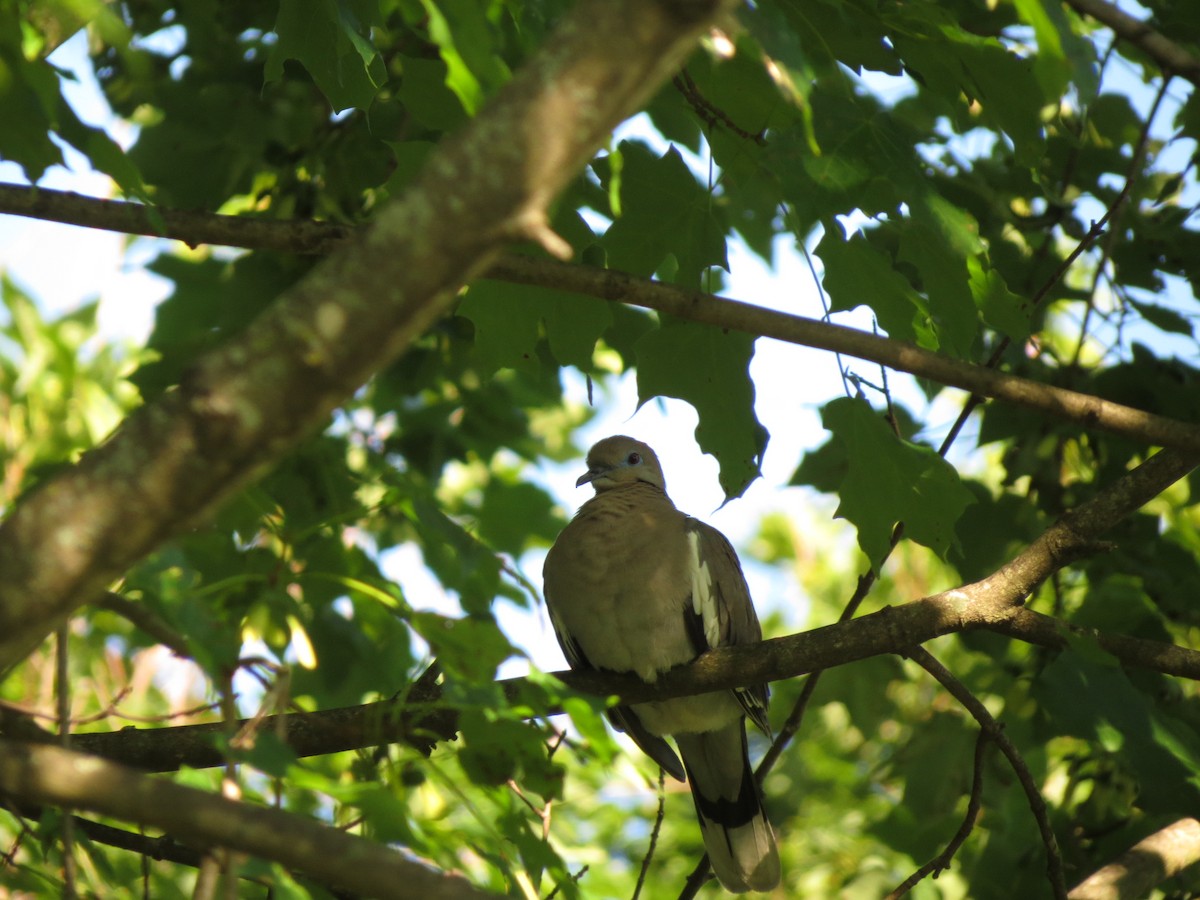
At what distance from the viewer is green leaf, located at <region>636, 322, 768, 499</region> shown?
3.20m

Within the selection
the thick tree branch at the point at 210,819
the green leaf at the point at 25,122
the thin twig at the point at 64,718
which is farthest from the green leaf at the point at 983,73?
the thin twig at the point at 64,718

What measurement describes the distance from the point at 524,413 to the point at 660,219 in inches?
114

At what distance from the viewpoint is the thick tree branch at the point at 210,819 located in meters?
1.56

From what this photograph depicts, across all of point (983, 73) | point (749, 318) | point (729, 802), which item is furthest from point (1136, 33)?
point (729, 802)

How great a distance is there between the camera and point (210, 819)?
5.16 feet

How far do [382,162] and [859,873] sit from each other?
10.8 feet

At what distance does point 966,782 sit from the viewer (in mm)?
4516

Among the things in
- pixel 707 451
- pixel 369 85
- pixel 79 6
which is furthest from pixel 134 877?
pixel 79 6

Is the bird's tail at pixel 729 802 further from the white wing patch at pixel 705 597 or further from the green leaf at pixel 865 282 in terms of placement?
the green leaf at pixel 865 282

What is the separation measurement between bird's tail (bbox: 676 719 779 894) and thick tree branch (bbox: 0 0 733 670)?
144 inches

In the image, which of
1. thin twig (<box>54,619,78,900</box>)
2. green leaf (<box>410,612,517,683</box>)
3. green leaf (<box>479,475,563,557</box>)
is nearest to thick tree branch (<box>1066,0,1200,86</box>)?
green leaf (<box>410,612,517,683</box>)

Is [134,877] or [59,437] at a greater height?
[59,437]

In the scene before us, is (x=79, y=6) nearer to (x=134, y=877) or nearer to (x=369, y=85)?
(x=369, y=85)

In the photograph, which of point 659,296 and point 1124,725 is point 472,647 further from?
point 1124,725
